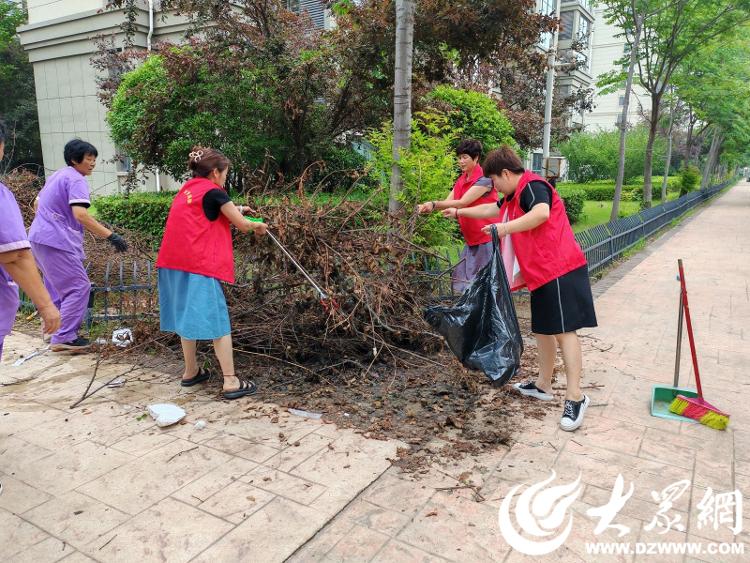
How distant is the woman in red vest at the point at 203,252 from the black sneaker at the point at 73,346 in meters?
1.54

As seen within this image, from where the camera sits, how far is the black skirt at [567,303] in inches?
132

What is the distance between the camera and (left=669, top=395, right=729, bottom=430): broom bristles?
3.34 m

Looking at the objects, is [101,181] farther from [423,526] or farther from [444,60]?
[423,526]

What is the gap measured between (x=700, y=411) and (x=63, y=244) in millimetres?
4761

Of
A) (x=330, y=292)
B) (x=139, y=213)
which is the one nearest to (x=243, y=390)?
(x=330, y=292)

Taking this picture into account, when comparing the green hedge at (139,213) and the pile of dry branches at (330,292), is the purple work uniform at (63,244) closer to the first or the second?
→ the pile of dry branches at (330,292)

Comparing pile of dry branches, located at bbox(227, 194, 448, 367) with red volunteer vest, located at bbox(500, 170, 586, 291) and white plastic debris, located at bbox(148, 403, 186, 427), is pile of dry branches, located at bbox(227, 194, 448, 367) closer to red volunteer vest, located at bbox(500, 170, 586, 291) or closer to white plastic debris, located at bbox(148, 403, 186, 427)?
white plastic debris, located at bbox(148, 403, 186, 427)

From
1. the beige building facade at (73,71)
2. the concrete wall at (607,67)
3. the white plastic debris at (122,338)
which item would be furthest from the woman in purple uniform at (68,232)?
the concrete wall at (607,67)

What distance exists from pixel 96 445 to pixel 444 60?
7.24 meters

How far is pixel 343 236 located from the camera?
4.25 meters

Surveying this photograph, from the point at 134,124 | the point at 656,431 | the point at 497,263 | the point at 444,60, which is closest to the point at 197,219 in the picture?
the point at 497,263

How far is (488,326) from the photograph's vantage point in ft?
11.1

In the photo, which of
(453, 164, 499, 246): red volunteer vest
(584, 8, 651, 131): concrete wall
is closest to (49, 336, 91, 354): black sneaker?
(453, 164, 499, 246): red volunteer vest

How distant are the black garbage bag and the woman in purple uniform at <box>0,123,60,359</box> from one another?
85.4 inches
